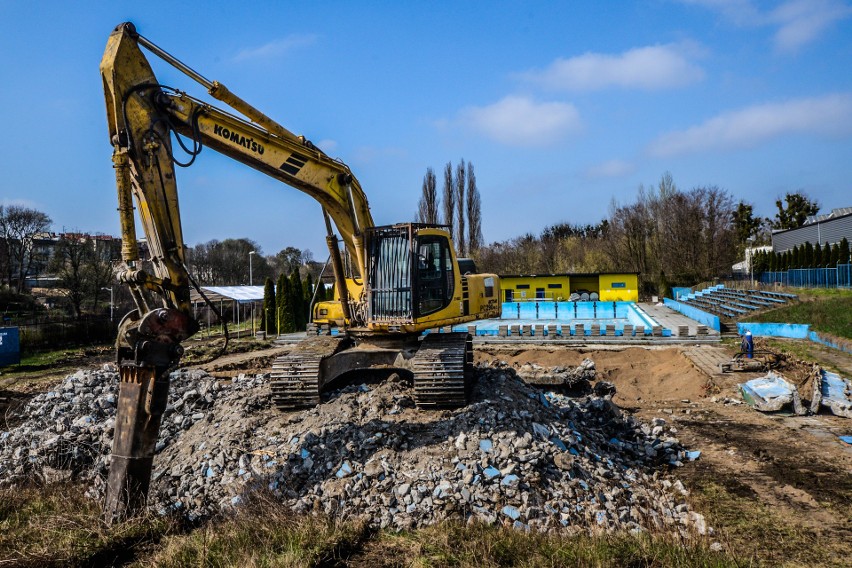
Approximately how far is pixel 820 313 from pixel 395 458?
22041 mm

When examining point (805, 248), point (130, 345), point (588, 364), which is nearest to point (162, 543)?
point (130, 345)

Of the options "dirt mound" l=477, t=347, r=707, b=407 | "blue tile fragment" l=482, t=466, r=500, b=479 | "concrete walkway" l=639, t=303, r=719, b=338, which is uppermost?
"concrete walkway" l=639, t=303, r=719, b=338

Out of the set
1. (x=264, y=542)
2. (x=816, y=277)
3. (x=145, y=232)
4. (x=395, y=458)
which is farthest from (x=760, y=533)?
(x=816, y=277)

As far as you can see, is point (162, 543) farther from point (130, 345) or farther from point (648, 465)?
point (648, 465)

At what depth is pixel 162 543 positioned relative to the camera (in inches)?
226

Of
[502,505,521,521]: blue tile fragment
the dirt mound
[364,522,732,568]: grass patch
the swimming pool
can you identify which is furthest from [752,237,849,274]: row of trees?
[364,522,732,568]: grass patch

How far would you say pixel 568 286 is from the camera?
37.6 metres

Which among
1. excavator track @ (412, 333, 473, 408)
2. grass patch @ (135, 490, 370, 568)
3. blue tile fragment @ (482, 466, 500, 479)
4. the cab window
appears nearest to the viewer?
grass patch @ (135, 490, 370, 568)

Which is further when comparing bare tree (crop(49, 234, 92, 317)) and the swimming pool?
bare tree (crop(49, 234, 92, 317))

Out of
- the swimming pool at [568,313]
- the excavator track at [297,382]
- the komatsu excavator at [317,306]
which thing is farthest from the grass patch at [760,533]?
the swimming pool at [568,313]

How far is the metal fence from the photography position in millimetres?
27625

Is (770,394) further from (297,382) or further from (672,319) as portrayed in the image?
(672,319)

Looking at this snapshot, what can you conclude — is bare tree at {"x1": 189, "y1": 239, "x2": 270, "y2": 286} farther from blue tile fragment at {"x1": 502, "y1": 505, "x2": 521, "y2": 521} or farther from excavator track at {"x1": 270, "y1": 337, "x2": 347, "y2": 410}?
blue tile fragment at {"x1": 502, "y1": 505, "x2": 521, "y2": 521}

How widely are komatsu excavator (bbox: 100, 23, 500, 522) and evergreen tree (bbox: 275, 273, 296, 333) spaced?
2159cm
